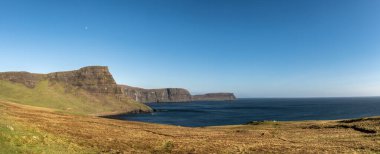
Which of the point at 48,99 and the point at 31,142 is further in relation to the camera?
the point at 48,99

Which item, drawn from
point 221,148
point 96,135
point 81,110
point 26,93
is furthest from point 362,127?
point 26,93

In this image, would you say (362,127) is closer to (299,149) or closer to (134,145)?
(299,149)

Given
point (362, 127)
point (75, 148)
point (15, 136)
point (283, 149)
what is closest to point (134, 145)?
point (75, 148)

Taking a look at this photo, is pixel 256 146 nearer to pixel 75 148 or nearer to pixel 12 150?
pixel 75 148

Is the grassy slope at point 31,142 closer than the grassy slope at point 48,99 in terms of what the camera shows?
Yes

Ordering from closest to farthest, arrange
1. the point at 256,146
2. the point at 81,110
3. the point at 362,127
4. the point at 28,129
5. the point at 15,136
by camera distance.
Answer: the point at 15,136 → the point at 28,129 → the point at 256,146 → the point at 362,127 → the point at 81,110

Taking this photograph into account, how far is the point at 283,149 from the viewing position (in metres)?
34.1

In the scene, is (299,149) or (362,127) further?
(362,127)

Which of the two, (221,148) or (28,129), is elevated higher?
(28,129)

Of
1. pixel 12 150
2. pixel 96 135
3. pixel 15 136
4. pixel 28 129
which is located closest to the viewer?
pixel 12 150

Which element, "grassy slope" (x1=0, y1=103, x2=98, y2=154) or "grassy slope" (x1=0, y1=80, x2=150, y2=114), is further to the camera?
"grassy slope" (x1=0, y1=80, x2=150, y2=114)

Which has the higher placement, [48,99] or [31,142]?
[48,99]

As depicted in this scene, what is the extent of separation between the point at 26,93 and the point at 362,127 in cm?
18352

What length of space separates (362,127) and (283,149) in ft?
83.9
